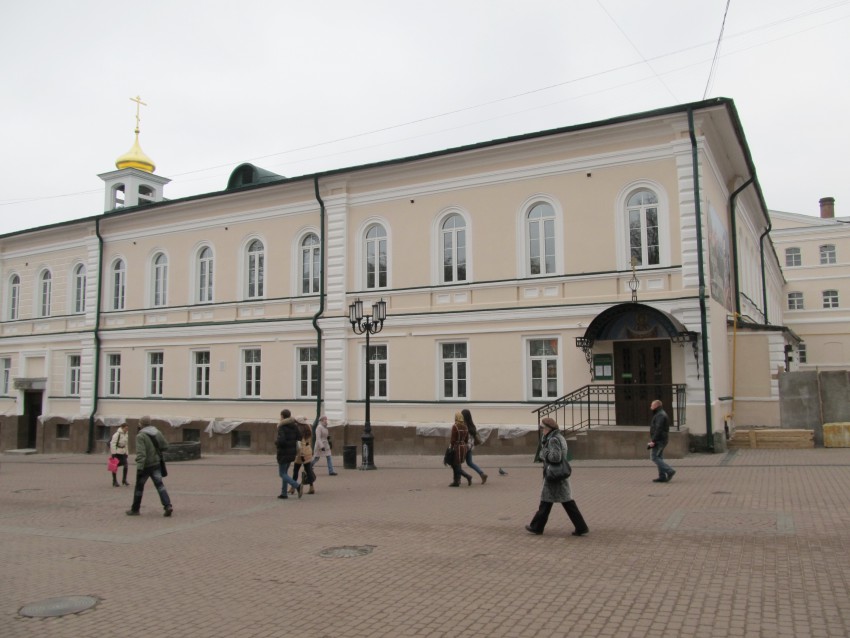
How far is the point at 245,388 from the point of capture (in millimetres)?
25516

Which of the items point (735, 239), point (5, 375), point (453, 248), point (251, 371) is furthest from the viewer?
point (5, 375)

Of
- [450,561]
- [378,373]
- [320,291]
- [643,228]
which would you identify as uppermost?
[643,228]

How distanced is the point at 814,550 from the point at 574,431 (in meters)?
10.2

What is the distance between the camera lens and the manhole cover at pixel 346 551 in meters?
8.89

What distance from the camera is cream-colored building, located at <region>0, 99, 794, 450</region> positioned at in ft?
61.2

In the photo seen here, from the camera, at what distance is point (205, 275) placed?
27125 mm

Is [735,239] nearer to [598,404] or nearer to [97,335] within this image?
[598,404]

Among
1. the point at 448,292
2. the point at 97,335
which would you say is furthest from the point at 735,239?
the point at 97,335

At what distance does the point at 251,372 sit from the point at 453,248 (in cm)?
888

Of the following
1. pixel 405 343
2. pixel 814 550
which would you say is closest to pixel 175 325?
pixel 405 343

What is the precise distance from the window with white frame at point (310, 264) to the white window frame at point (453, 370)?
527cm

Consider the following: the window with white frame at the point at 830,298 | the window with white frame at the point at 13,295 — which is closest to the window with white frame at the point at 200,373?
the window with white frame at the point at 13,295

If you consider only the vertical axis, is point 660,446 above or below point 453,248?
below

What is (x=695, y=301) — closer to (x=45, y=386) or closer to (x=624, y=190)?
(x=624, y=190)
